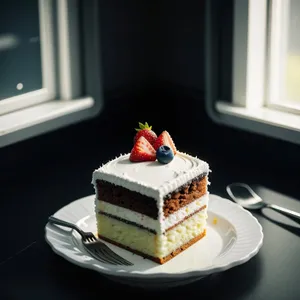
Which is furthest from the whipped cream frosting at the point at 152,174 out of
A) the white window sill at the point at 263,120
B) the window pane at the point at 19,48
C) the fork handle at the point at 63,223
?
the window pane at the point at 19,48

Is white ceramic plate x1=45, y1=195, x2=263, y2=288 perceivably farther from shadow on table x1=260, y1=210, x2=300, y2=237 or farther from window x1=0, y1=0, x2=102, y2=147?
window x1=0, y1=0, x2=102, y2=147

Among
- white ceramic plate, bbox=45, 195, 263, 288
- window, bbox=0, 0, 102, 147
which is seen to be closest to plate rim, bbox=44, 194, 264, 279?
white ceramic plate, bbox=45, 195, 263, 288

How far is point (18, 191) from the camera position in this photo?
1693 mm

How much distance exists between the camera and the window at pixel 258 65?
1.83m

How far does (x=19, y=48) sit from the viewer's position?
6.29 ft

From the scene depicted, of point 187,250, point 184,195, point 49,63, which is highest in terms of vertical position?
point 49,63

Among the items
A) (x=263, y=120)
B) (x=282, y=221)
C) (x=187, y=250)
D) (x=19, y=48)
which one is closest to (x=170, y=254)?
(x=187, y=250)

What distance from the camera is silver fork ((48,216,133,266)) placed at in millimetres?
1330

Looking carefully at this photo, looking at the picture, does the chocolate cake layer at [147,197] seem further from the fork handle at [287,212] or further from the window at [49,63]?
the window at [49,63]

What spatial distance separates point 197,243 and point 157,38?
89 centimetres

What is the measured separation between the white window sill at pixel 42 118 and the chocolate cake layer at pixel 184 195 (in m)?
0.58

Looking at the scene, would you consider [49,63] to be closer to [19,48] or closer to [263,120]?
[19,48]

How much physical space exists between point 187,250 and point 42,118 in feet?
2.11

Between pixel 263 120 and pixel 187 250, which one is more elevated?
pixel 263 120
